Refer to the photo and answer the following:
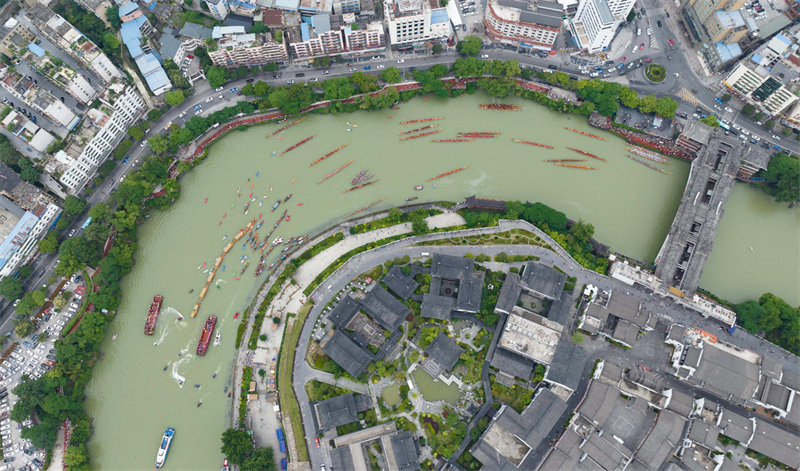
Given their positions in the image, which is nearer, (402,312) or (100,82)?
(402,312)

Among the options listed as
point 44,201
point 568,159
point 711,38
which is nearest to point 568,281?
point 568,159

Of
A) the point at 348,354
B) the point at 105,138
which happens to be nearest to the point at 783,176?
the point at 348,354

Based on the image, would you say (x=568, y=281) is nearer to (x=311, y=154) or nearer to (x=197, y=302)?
(x=311, y=154)

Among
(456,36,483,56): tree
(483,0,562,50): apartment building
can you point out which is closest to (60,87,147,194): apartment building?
(456,36,483,56): tree

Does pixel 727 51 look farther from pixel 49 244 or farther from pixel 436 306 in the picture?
pixel 49 244

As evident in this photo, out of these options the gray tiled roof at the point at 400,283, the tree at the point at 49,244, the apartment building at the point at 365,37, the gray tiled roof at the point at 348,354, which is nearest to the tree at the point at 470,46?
the apartment building at the point at 365,37

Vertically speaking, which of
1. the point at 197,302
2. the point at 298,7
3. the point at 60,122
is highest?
the point at 298,7

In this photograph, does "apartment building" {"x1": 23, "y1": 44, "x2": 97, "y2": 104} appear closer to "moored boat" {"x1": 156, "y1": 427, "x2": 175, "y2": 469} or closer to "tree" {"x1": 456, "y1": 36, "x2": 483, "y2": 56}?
"moored boat" {"x1": 156, "y1": 427, "x2": 175, "y2": 469}
